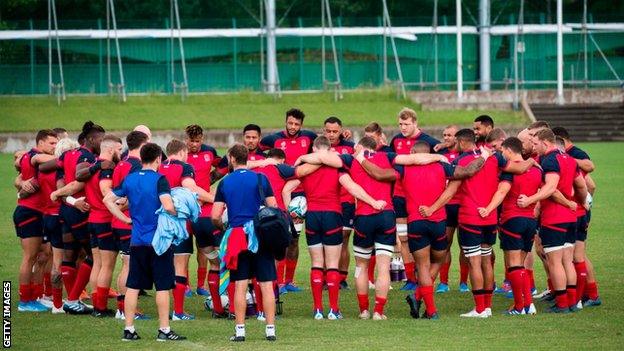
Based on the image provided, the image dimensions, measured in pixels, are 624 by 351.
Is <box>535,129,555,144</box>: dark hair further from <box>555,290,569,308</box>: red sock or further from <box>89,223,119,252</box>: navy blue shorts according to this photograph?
<box>89,223,119,252</box>: navy blue shorts

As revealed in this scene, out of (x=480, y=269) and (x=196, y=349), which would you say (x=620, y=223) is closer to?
(x=480, y=269)

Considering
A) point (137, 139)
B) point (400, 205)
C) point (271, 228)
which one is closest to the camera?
point (271, 228)

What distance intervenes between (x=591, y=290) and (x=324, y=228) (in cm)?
359

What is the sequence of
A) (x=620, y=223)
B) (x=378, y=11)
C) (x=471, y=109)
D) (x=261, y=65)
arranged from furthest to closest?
(x=378, y=11) < (x=261, y=65) < (x=471, y=109) < (x=620, y=223)

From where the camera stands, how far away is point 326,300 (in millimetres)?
16781

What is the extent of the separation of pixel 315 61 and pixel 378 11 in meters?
8.13

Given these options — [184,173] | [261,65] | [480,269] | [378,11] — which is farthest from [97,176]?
[378,11]

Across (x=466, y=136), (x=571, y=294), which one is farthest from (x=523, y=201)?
(x=571, y=294)

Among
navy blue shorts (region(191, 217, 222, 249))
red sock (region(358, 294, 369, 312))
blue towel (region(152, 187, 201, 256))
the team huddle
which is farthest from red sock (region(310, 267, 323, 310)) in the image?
blue towel (region(152, 187, 201, 256))

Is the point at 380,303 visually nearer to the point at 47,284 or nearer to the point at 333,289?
the point at 333,289

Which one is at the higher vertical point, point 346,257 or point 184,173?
point 184,173

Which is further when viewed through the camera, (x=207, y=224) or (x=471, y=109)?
(x=471, y=109)

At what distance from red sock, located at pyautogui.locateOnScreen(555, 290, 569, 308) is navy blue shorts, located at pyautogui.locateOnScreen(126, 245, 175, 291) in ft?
16.0

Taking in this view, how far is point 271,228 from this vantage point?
43.7 feet
